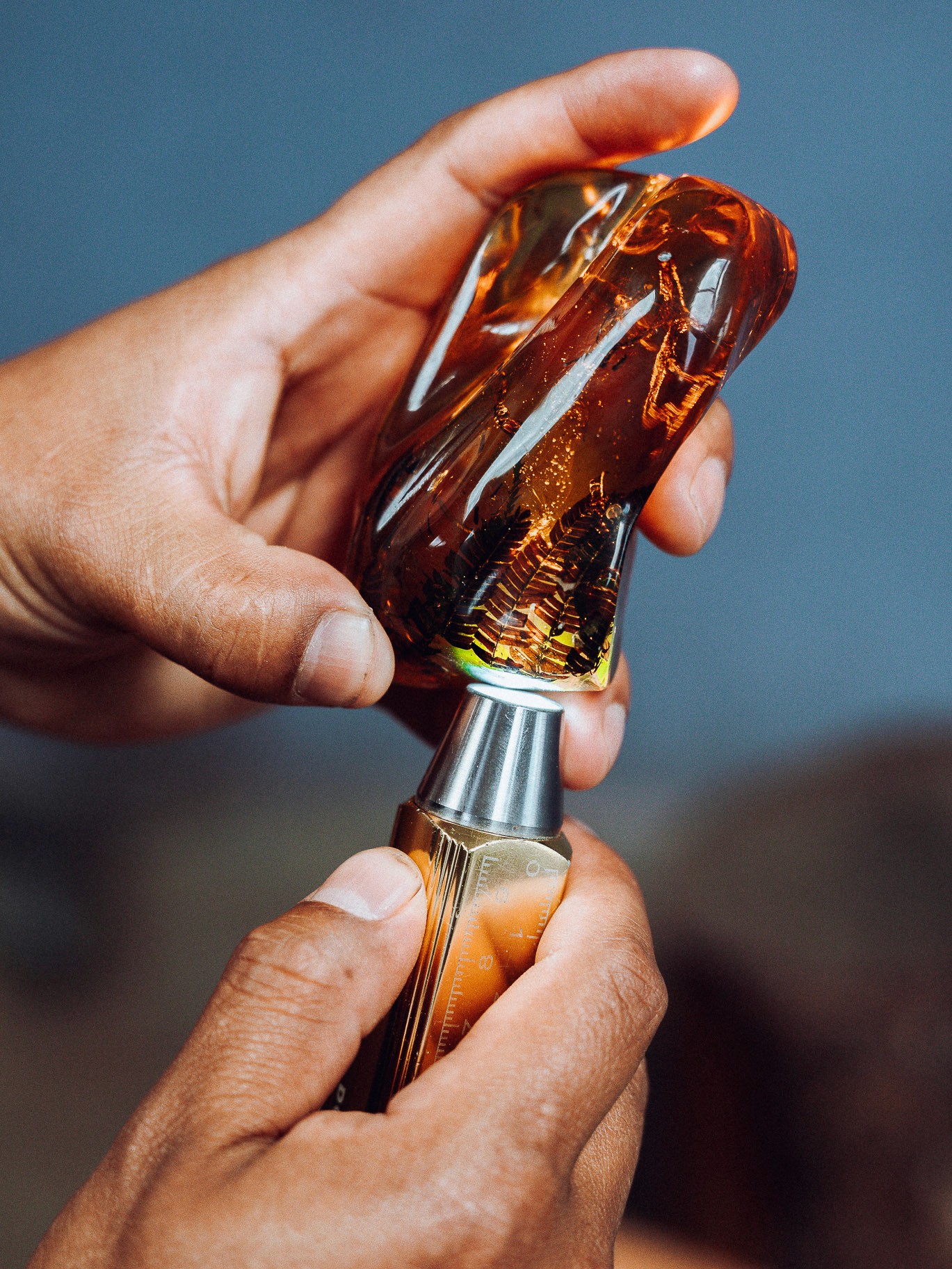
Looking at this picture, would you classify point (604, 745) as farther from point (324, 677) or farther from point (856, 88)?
point (856, 88)

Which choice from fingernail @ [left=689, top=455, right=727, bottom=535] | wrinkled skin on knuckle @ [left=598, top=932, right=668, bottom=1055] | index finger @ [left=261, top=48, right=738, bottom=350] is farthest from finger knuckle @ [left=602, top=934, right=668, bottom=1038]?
index finger @ [left=261, top=48, right=738, bottom=350]

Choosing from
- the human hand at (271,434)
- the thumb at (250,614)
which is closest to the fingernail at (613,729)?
the human hand at (271,434)

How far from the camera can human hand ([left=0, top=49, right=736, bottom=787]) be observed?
0.50 meters

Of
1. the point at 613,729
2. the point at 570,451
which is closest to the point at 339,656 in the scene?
the point at 570,451

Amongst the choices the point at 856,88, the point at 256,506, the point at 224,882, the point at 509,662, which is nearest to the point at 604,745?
the point at 509,662

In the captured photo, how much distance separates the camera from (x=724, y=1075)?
85 centimetres

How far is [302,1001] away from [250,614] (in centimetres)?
19

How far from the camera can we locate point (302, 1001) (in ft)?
1.50

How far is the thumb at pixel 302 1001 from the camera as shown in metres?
0.44

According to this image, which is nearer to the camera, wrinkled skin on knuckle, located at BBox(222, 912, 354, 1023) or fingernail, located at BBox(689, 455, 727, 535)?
wrinkled skin on knuckle, located at BBox(222, 912, 354, 1023)

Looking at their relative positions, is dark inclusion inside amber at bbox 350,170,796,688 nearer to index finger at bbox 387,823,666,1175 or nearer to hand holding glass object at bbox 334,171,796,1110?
hand holding glass object at bbox 334,171,796,1110

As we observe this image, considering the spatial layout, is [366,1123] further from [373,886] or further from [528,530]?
[528,530]

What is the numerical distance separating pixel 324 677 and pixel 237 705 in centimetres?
45

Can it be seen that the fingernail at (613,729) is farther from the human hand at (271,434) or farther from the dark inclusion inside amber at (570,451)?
the dark inclusion inside amber at (570,451)
